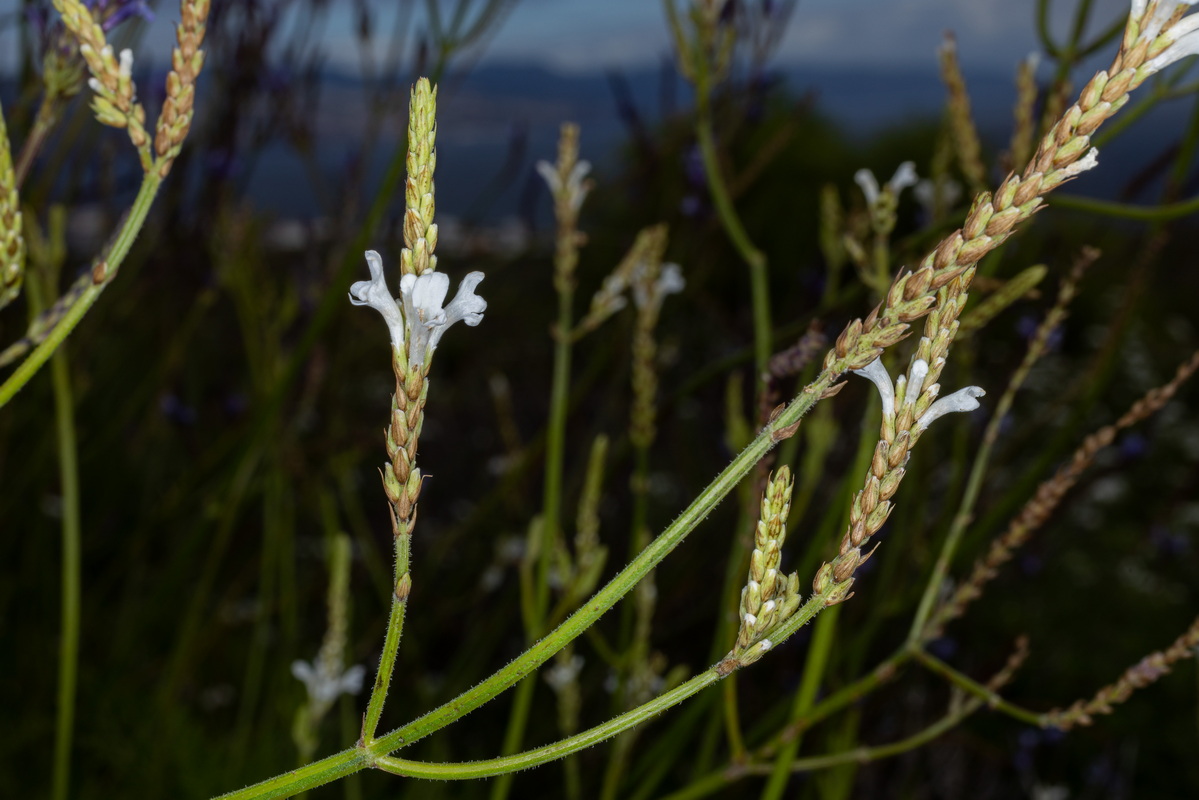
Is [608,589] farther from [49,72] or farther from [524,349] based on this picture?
[524,349]

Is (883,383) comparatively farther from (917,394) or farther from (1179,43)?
(1179,43)

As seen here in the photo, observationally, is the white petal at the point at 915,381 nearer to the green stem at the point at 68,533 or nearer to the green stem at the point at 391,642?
the green stem at the point at 391,642

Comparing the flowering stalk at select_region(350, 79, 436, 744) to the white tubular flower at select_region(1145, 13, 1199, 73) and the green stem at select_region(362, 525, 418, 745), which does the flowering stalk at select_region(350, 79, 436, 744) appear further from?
the white tubular flower at select_region(1145, 13, 1199, 73)

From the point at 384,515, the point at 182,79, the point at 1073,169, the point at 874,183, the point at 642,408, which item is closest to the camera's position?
the point at 1073,169

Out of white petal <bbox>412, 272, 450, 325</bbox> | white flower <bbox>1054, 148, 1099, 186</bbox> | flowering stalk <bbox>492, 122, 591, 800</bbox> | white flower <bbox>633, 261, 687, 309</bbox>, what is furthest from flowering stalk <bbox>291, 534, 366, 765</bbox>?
white flower <bbox>1054, 148, 1099, 186</bbox>

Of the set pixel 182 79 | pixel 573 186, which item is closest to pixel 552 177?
pixel 573 186

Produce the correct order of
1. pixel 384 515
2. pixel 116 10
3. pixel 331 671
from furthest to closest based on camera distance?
pixel 384 515, pixel 331 671, pixel 116 10
